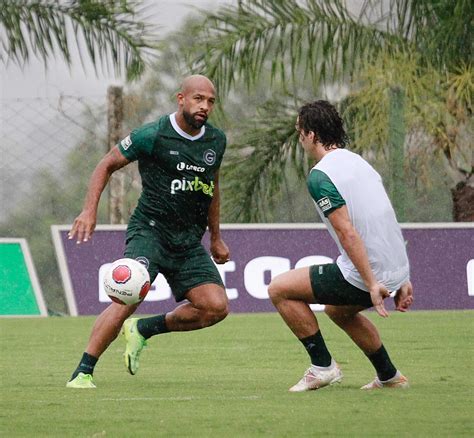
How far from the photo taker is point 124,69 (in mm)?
20734

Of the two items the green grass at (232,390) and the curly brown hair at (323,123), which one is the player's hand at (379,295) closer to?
the green grass at (232,390)

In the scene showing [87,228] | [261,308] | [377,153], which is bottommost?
[261,308]

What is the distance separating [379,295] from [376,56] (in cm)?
1270

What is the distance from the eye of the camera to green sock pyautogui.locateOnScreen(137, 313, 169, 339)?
9.44 m

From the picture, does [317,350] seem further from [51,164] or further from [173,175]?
[51,164]

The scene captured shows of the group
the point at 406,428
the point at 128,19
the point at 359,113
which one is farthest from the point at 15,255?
the point at 406,428

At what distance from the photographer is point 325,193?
8.30 m

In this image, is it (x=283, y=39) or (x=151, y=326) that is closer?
(x=151, y=326)

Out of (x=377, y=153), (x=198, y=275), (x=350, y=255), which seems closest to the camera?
(x=350, y=255)

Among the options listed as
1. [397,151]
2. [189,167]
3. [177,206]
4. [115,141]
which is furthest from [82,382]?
[397,151]

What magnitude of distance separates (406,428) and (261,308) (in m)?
10.7

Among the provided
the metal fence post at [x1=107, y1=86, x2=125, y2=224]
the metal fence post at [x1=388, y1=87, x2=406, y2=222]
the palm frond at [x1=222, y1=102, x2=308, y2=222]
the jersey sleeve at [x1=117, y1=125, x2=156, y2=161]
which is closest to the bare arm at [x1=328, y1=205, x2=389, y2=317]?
the jersey sleeve at [x1=117, y1=125, x2=156, y2=161]

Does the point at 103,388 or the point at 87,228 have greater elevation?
the point at 87,228

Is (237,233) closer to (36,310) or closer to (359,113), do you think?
(36,310)
